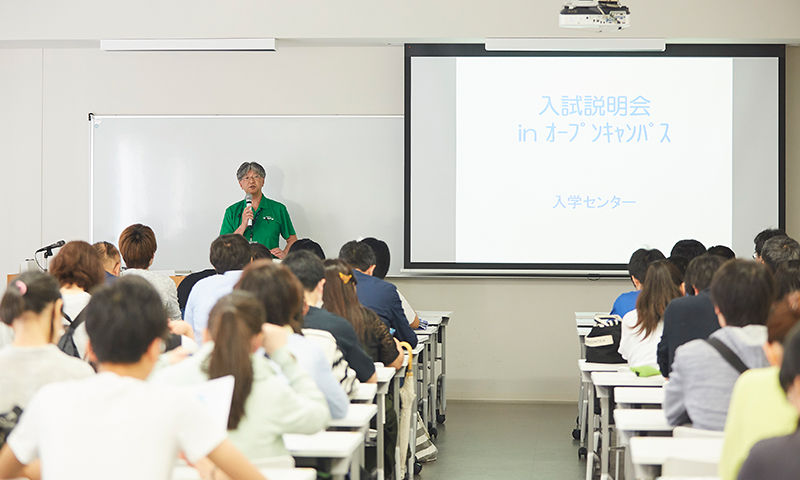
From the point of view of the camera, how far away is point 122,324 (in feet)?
5.09

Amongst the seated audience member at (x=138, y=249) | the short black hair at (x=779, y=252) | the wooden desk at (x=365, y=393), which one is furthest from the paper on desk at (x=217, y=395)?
the short black hair at (x=779, y=252)

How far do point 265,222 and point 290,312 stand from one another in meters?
3.87

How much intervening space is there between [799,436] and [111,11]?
6.12m

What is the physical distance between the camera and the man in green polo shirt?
19.9ft

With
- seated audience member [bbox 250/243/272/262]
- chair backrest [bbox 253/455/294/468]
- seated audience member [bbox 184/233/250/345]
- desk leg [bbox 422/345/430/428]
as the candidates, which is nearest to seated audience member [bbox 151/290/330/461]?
chair backrest [bbox 253/455/294/468]

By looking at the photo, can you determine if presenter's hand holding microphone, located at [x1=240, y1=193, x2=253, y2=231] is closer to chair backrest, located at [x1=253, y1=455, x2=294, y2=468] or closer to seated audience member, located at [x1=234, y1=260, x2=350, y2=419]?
seated audience member, located at [x1=234, y1=260, x2=350, y2=419]

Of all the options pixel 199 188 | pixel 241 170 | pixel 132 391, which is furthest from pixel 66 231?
pixel 132 391

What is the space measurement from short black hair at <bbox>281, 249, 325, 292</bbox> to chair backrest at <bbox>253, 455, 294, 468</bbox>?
104cm

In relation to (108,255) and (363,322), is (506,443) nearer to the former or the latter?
(363,322)

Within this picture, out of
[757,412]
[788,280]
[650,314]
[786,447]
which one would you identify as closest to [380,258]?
[650,314]

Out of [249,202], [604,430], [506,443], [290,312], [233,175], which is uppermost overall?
[233,175]

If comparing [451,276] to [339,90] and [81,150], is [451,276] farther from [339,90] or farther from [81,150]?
[81,150]

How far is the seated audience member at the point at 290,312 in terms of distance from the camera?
7.63 ft

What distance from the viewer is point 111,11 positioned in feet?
20.4
